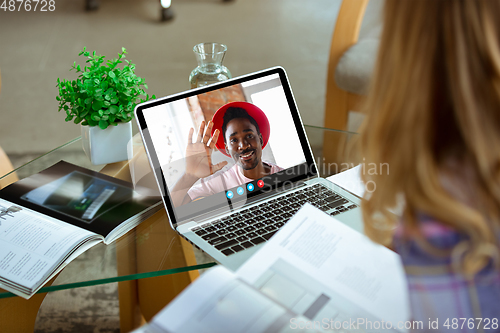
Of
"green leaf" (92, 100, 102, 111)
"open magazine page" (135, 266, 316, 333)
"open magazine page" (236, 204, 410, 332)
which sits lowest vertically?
"open magazine page" (236, 204, 410, 332)

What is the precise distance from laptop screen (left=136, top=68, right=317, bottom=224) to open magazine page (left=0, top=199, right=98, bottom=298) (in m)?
0.20

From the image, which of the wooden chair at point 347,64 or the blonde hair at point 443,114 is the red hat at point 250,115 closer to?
the blonde hair at point 443,114

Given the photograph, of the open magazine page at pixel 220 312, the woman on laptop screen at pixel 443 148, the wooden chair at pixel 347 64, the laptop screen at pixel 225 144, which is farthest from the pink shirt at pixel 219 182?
the wooden chair at pixel 347 64

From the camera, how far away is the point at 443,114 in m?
0.46

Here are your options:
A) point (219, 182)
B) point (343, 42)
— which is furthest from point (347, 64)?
point (219, 182)

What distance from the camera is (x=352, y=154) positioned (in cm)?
113

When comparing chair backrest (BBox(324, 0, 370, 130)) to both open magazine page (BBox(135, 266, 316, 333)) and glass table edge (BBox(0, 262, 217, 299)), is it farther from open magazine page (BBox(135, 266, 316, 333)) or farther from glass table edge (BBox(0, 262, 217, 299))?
open magazine page (BBox(135, 266, 316, 333))

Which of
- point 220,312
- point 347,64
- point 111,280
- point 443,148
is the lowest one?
point 111,280

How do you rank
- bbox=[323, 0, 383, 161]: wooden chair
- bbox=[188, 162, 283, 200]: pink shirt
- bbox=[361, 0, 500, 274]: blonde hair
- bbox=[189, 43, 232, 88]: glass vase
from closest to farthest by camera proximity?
bbox=[361, 0, 500, 274]: blonde hair, bbox=[188, 162, 283, 200]: pink shirt, bbox=[189, 43, 232, 88]: glass vase, bbox=[323, 0, 383, 161]: wooden chair

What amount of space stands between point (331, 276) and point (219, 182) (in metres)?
0.32

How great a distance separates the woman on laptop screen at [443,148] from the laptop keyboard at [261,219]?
0.33m

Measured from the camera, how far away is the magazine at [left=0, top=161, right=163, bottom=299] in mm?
740

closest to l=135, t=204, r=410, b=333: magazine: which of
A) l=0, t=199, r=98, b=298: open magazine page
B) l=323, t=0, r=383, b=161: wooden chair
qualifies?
l=0, t=199, r=98, b=298: open magazine page

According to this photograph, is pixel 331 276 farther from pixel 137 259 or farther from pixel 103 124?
pixel 103 124
